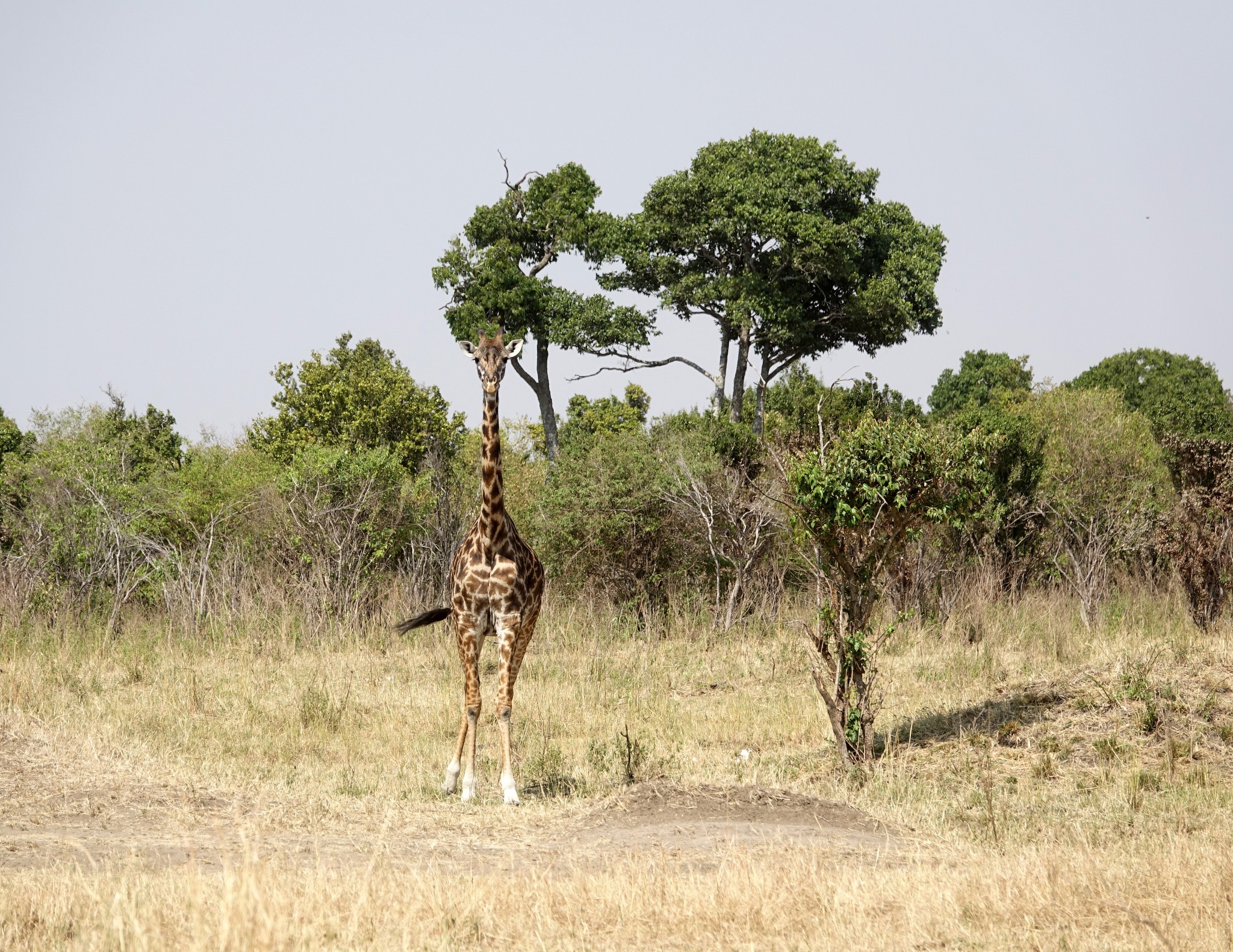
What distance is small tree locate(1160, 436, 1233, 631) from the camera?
16.2m

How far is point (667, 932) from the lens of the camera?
6035 mm

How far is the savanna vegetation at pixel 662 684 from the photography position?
623 centimetres

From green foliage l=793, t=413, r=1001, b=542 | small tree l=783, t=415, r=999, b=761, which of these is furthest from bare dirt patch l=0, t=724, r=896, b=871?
green foliage l=793, t=413, r=1001, b=542

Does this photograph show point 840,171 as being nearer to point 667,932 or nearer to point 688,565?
point 688,565

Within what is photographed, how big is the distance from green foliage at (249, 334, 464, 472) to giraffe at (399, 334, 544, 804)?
22.2m

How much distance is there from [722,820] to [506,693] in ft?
7.42

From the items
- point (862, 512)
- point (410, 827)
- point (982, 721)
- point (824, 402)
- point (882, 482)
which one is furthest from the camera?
point (824, 402)

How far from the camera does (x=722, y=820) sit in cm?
877

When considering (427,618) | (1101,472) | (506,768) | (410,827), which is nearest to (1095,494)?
(1101,472)

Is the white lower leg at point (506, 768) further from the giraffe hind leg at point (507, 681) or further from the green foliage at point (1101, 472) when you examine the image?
the green foliage at point (1101, 472)

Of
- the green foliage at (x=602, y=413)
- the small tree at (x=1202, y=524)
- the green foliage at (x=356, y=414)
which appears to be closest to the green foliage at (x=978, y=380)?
the green foliage at (x=602, y=413)

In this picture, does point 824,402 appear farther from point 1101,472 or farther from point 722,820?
point 722,820

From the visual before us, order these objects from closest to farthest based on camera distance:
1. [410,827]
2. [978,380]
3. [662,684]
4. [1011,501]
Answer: [410,827]
[662,684]
[1011,501]
[978,380]

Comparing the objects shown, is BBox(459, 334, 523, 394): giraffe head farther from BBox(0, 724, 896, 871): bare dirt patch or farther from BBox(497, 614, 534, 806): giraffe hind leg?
BBox(0, 724, 896, 871): bare dirt patch
